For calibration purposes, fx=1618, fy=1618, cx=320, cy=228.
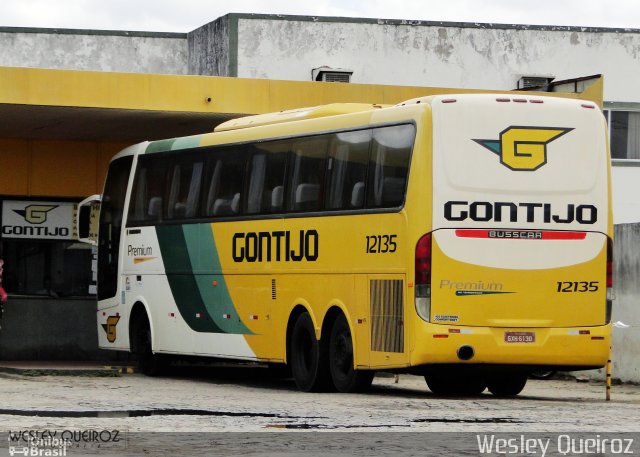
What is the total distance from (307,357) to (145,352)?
16.2ft

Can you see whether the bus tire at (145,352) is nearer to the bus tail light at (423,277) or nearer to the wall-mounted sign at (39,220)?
the wall-mounted sign at (39,220)

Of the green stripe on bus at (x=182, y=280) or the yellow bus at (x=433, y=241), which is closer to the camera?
the yellow bus at (x=433, y=241)

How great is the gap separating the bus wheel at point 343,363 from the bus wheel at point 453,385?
1386mm

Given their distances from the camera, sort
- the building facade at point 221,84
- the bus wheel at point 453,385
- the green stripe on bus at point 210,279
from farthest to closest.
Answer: the building facade at point 221,84, the green stripe on bus at point 210,279, the bus wheel at point 453,385

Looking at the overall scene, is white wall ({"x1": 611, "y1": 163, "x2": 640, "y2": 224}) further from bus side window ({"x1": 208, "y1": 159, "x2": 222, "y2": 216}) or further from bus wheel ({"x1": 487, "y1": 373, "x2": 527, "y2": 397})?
bus wheel ({"x1": 487, "y1": 373, "x2": 527, "y2": 397})

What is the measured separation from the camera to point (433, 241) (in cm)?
1775

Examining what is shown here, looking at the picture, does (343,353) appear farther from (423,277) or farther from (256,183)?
(256,183)

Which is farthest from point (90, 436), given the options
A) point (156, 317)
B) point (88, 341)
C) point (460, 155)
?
point (88, 341)

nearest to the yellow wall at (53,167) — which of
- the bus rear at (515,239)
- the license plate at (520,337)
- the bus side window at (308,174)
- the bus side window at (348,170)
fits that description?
the bus side window at (308,174)

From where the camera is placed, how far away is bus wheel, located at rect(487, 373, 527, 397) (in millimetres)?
20203

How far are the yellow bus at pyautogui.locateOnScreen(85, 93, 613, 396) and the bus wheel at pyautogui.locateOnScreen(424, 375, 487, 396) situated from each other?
0.02 meters

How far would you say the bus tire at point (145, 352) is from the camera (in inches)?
945

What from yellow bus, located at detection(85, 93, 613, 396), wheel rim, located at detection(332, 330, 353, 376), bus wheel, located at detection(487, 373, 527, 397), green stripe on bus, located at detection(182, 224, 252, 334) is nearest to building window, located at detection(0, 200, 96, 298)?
green stripe on bus, located at detection(182, 224, 252, 334)

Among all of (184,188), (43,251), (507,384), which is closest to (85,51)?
(43,251)
